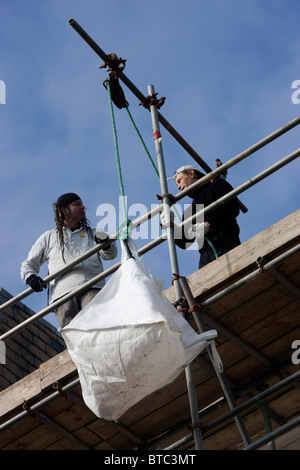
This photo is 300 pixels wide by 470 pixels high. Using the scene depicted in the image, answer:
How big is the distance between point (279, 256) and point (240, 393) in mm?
1202

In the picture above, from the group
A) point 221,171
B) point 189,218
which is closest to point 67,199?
point 189,218

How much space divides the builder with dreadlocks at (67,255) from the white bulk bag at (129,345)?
1.60m

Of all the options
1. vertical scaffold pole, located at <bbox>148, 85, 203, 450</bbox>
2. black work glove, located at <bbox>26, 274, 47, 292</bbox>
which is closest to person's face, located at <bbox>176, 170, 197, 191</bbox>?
vertical scaffold pole, located at <bbox>148, 85, 203, 450</bbox>

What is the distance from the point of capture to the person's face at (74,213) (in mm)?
6914

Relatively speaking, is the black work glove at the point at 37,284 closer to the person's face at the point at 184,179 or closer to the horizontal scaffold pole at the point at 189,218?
the horizontal scaffold pole at the point at 189,218

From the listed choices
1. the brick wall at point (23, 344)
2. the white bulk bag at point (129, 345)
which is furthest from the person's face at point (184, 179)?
the brick wall at point (23, 344)

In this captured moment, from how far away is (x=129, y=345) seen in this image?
4.27 metres

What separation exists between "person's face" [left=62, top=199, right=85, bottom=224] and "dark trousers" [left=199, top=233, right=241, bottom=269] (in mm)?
1387

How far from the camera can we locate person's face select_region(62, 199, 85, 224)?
272 inches
